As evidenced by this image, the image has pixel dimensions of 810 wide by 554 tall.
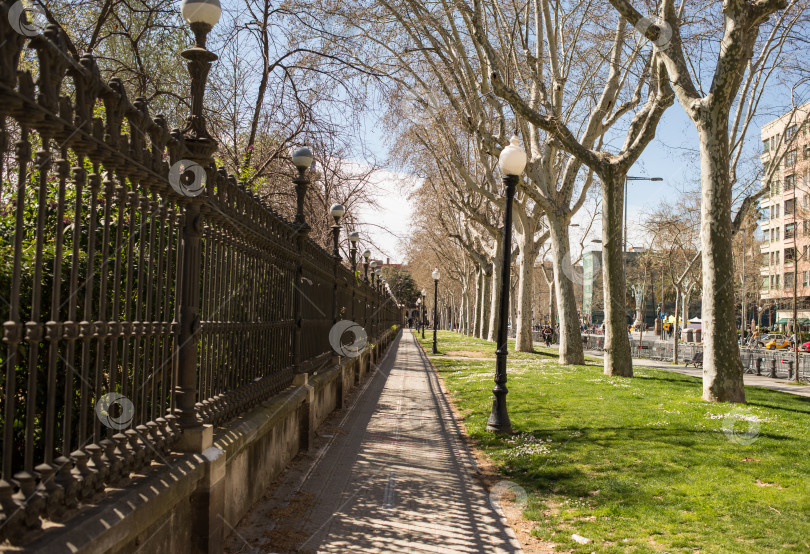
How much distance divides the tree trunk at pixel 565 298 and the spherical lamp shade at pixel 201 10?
57.8 ft

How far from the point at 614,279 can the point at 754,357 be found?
56.5 feet

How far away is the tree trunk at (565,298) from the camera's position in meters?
21.1

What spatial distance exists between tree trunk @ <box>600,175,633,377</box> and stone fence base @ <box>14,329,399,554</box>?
10356 millimetres

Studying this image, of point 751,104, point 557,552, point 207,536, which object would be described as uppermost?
point 751,104

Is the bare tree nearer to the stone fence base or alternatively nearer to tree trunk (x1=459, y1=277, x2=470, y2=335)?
the stone fence base

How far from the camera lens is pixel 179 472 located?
3721mm

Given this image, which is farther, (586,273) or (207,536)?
(586,273)

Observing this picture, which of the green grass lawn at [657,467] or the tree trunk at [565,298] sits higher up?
the tree trunk at [565,298]

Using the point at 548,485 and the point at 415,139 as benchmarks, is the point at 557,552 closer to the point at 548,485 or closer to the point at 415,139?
the point at 548,485

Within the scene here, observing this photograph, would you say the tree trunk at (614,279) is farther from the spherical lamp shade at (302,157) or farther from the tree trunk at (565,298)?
the spherical lamp shade at (302,157)

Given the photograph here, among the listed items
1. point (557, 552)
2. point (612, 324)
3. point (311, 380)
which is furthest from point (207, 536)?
point (612, 324)

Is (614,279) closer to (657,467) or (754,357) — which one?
(657,467)

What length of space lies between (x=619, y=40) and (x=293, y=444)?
15.2 metres

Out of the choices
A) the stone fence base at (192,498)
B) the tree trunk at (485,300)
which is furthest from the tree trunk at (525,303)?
the stone fence base at (192,498)
